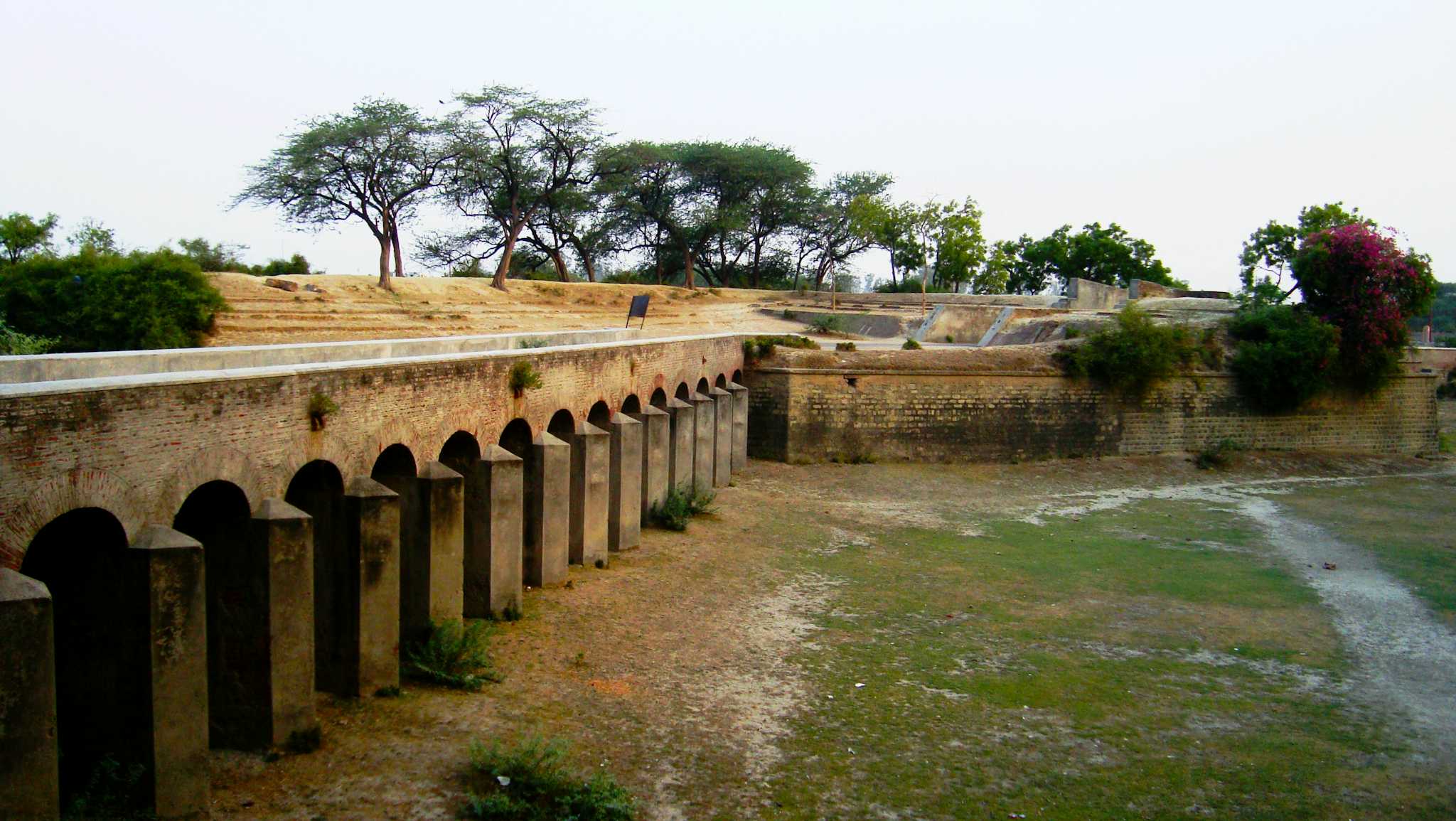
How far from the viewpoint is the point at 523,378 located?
11.4m

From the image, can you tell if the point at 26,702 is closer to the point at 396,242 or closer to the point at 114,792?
the point at 114,792

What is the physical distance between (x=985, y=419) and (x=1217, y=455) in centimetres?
543

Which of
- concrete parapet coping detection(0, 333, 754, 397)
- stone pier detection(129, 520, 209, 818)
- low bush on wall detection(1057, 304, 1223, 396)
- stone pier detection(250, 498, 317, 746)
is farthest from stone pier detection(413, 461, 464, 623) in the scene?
low bush on wall detection(1057, 304, 1223, 396)

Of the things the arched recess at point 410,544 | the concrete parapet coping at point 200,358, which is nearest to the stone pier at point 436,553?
the arched recess at point 410,544

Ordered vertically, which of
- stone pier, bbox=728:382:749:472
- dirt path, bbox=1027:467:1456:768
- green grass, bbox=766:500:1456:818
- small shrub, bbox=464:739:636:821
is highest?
stone pier, bbox=728:382:749:472

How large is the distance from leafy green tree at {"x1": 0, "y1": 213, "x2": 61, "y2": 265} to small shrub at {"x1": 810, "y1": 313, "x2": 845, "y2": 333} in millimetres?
20138

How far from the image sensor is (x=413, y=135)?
102 ft

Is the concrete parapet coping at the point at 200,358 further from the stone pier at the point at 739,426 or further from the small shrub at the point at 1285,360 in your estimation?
the small shrub at the point at 1285,360

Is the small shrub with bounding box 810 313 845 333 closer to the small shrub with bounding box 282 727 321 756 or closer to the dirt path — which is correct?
the dirt path

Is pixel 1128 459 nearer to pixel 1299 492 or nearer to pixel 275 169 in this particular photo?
pixel 1299 492

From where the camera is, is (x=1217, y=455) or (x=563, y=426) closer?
(x=563, y=426)

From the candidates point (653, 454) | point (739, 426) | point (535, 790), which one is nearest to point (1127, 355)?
point (739, 426)

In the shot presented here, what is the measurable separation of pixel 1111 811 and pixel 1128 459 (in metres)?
17.8

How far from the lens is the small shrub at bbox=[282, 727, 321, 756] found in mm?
7402
